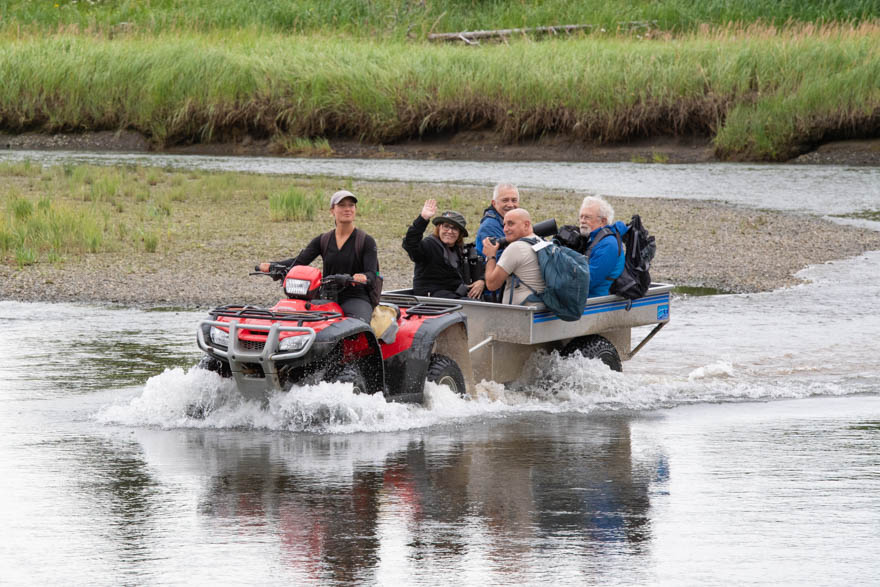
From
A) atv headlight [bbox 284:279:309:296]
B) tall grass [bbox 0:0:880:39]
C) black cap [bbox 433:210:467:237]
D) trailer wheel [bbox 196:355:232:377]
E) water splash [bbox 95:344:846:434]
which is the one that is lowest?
water splash [bbox 95:344:846:434]

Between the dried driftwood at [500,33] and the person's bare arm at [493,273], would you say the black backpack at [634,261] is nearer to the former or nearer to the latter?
the person's bare arm at [493,273]

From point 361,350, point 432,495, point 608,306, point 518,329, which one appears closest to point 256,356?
point 361,350

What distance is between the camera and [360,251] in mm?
10930

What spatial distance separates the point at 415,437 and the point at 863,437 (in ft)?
10.3

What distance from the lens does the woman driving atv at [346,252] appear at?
1073 centimetres

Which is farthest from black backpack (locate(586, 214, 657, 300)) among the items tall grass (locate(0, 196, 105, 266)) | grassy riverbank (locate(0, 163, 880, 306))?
tall grass (locate(0, 196, 105, 266))

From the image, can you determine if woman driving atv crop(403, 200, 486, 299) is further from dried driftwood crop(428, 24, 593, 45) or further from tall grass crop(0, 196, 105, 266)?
dried driftwood crop(428, 24, 593, 45)

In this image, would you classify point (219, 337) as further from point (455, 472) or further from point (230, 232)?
point (230, 232)

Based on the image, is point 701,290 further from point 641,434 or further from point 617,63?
point 617,63

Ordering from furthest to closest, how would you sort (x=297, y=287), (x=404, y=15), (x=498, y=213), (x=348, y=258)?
(x=404, y=15) → (x=498, y=213) → (x=348, y=258) → (x=297, y=287)

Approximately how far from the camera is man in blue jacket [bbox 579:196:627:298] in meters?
12.3

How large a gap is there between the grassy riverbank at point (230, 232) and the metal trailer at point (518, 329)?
5647mm

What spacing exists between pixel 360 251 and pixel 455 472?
2.42 metres

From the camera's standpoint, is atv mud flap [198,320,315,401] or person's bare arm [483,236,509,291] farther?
person's bare arm [483,236,509,291]
